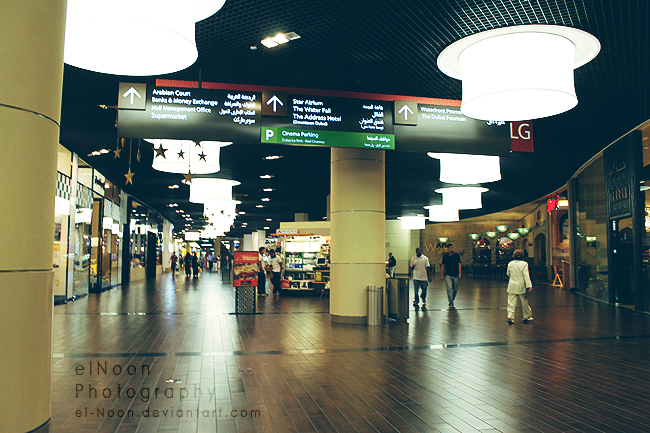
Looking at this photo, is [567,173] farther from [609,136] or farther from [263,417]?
[263,417]

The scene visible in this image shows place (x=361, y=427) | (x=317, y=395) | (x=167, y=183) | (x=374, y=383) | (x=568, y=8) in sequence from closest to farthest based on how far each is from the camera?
(x=361, y=427) → (x=317, y=395) → (x=374, y=383) → (x=568, y=8) → (x=167, y=183)

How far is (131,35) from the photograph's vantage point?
4.36m

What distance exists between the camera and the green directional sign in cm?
765

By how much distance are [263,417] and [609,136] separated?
39.3ft

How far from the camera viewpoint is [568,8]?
5.86m

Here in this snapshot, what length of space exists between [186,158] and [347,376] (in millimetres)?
6254

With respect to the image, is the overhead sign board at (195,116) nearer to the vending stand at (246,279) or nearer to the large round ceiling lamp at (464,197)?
the vending stand at (246,279)

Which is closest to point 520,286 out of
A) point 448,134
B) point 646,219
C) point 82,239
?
point 448,134

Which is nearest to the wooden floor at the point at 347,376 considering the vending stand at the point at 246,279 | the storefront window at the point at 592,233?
the vending stand at the point at 246,279

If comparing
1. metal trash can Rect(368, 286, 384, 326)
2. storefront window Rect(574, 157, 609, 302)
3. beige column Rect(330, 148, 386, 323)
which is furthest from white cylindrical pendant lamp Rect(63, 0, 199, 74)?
storefront window Rect(574, 157, 609, 302)

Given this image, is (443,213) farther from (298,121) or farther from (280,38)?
(280,38)

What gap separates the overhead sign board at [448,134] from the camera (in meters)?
8.13

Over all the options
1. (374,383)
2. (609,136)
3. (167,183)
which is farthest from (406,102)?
(167,183)

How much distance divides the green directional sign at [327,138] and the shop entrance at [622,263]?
8582mm
